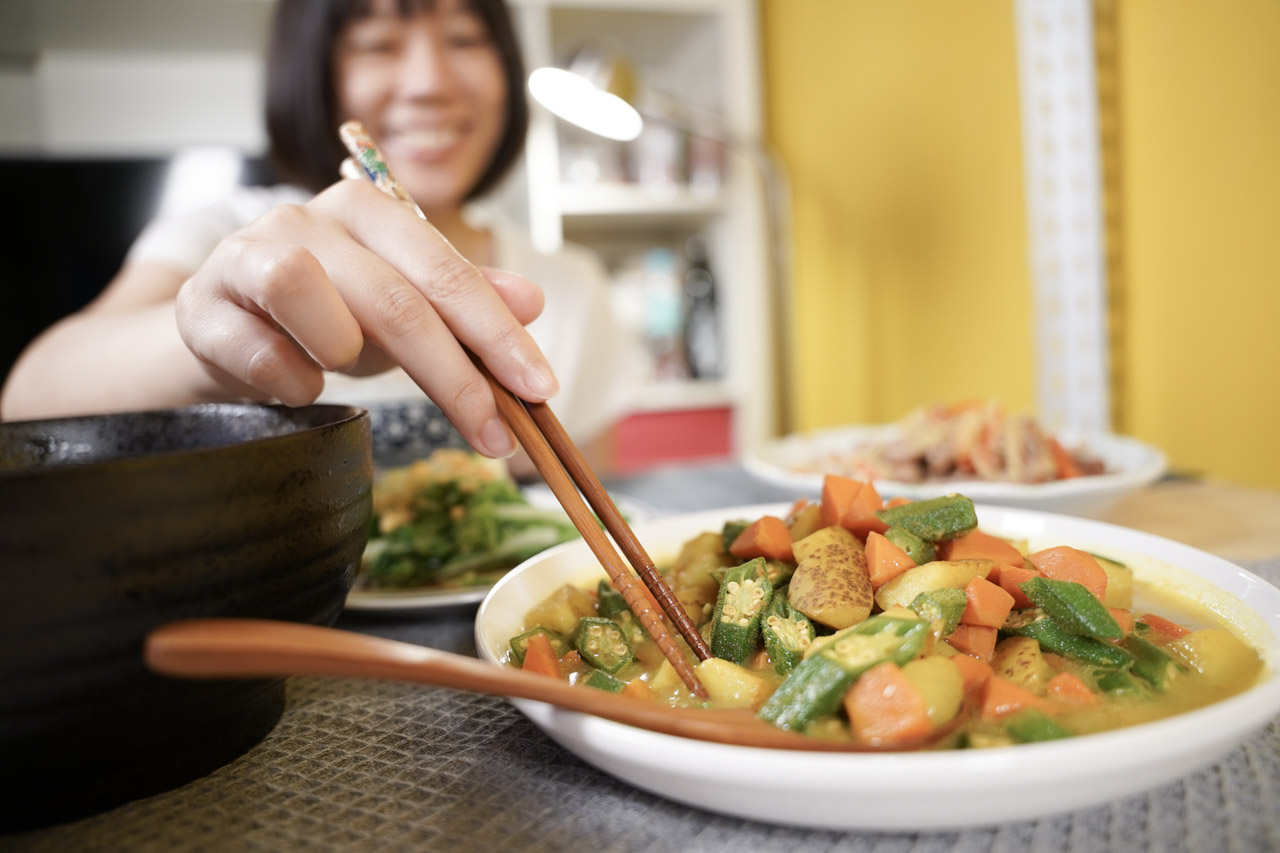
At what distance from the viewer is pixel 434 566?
1049 millimetres

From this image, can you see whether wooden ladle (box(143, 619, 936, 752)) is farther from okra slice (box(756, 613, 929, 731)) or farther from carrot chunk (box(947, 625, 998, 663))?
carrot chunk (box(947, 625, 998, 663))

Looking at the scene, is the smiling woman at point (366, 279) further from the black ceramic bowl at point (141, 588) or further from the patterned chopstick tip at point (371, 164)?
the black ceramic bowl at point (141, 588)

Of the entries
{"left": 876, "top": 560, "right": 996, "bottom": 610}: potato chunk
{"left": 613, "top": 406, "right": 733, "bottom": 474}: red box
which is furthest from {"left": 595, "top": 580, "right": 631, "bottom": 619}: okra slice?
{"left": 613, "top": 406, "right": 733, "bottom": 474}: red box

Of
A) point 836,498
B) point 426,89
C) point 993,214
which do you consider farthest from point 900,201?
point 836,498

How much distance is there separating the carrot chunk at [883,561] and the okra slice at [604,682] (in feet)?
0.69

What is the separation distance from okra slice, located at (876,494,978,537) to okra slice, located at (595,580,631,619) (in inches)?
9.5

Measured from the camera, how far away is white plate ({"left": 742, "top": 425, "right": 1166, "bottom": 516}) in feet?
3.45

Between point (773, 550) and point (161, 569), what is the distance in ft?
1.48

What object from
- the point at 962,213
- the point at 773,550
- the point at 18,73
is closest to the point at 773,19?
the point at 962,213

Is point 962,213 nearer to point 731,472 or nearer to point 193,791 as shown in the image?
point 731,472

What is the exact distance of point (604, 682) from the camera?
0.59 meters

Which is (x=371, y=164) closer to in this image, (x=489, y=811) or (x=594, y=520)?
(x=594, y=520)

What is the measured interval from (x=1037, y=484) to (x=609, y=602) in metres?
0.73

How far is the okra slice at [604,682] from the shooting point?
23.0 inches
